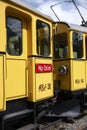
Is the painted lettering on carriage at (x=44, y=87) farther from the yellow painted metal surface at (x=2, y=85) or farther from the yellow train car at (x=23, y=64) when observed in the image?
the yellow painted metal surface at (x=2, y=85)

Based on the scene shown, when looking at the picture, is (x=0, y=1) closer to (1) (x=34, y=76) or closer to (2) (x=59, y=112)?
(1) (x=34, y=76)

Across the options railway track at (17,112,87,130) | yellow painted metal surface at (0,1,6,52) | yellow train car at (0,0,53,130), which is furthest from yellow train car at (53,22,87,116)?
yellow painted metal surface at (0,1,6,52)

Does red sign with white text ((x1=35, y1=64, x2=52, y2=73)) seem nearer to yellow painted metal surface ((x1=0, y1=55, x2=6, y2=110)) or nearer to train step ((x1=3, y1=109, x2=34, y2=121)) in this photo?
train step ((x1=3, y1=109, x2=34, y2=121))

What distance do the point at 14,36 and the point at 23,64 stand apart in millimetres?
630

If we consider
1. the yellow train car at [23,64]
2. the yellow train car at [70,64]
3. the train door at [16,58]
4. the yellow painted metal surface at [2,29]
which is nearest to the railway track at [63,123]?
the yellow train car at [70,64]

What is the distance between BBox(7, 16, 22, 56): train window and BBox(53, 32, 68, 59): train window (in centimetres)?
267

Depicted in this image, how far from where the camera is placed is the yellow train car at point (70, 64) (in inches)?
315

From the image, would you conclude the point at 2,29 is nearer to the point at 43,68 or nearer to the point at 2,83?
the point at 2,83

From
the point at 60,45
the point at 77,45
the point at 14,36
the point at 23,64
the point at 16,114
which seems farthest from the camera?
the point at 60,45

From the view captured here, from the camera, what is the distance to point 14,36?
566 cm

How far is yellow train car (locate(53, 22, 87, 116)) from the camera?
8.00 meters

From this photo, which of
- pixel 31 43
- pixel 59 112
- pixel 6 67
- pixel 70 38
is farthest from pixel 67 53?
pixel 6 67

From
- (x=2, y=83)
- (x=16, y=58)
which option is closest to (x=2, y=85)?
(x=2, y=83)

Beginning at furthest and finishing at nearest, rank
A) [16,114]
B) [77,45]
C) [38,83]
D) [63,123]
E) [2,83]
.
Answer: [77,45] < [63,123] < [38,83] < [16,114] < [2,83]
